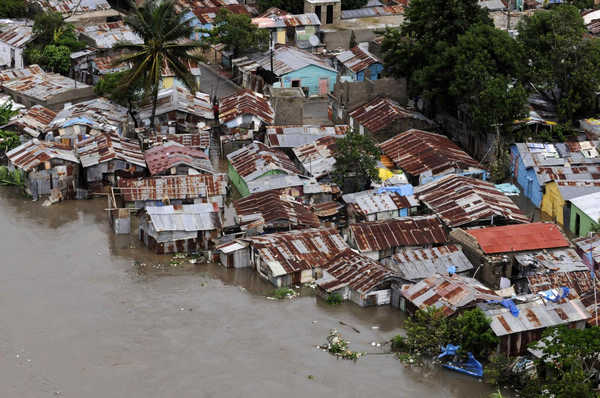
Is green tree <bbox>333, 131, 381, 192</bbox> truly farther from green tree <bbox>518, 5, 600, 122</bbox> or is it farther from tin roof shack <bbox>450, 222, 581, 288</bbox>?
green tree <bbox>518, 5, 600, 122</bbox>

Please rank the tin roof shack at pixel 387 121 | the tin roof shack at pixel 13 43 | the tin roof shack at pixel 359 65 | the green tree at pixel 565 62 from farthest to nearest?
the tin roof shack at pixel 13 43 < the tin roof shack at pixel 359 65 < the tin roof shack at pixel 387 121 < the green tree at pixel 565 62

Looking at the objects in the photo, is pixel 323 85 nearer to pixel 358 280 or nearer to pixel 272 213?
pixel 272 213

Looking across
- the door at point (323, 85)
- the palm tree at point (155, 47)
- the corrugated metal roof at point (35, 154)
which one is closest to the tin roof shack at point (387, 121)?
the door at point (323, 85)

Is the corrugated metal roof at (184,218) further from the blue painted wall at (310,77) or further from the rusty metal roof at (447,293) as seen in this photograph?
the blue painted wall at (310,77)

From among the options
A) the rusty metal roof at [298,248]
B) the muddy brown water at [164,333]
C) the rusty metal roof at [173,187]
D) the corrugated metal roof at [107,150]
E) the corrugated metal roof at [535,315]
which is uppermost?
Result: the corrugated metal roof at [107,150]

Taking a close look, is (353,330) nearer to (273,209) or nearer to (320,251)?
(320,251)

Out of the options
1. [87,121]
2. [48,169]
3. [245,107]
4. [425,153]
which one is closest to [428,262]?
[425,153]
